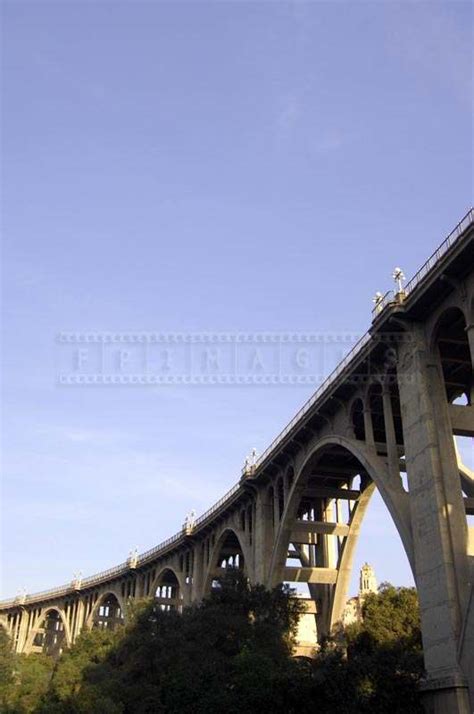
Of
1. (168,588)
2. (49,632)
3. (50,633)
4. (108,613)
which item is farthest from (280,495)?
(50,633)

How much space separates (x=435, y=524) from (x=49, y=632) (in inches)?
3805

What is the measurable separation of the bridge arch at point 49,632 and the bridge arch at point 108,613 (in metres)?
4.40

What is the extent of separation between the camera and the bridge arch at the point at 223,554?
60944mm

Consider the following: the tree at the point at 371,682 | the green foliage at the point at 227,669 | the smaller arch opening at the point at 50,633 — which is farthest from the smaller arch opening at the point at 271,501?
the smaller arch opening at the point at 50,633

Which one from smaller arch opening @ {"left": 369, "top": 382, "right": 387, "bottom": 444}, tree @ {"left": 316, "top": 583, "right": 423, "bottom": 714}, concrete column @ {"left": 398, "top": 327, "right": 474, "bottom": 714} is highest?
smaller arch opening @ {"left": 369, "top": 382, "right": 387, "bottom": 444}

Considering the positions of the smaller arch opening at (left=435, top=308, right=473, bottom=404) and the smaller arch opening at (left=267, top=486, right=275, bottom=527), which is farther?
the smaller arch opening at (left=267, top=486, right=275, bottom=527)

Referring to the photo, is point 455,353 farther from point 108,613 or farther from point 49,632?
point 49,632

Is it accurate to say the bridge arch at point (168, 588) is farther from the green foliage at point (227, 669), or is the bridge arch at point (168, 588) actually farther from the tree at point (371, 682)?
the tree at point (371, 682)

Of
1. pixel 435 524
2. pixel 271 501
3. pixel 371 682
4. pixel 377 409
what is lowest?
pixel 371 682

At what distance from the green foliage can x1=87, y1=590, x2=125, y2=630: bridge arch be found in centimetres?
4095

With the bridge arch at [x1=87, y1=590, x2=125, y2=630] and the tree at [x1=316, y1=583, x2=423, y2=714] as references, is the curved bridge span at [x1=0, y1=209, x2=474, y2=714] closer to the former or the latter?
Result: the tree at [x1=316, y1=583, x2=423, y2=714]

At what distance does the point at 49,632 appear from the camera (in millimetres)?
111375

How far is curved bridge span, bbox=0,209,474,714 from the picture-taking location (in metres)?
27.3

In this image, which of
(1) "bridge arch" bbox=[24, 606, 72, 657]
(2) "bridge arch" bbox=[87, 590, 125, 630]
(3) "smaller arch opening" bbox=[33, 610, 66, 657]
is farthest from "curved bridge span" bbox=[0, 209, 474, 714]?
(3) "smaller arch opening" bbox=[33, 610, 66, 657]
